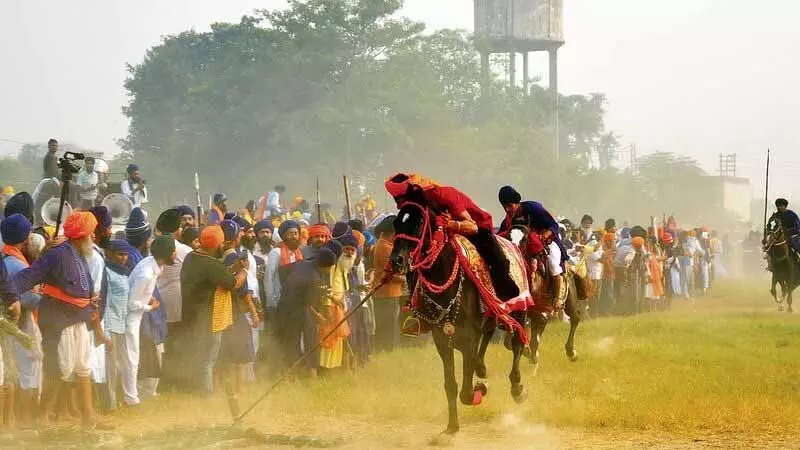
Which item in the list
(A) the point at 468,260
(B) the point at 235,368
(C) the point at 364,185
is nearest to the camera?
(A) the point at 468,260

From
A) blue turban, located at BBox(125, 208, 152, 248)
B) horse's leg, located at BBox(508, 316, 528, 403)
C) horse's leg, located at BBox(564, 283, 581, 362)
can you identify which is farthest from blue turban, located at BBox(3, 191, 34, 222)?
horse's leg, located at BBox(564, 283, 581, 362)

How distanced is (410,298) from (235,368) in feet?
11.0

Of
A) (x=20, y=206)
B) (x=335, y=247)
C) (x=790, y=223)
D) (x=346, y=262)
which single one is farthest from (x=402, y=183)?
(x=790, y=223)

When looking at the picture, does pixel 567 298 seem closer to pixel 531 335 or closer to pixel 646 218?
pixel 531 335

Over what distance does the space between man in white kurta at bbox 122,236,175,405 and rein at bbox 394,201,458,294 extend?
3609 mm

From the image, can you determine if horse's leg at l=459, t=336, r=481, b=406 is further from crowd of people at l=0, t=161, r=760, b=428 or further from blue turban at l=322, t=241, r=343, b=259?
blue turban at l=322, t=241, r=343, b=259

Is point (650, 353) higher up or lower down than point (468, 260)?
lower down

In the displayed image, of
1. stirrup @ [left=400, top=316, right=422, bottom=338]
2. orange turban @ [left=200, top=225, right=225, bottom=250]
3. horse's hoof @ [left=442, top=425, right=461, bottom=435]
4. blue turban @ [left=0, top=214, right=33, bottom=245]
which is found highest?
blue turban @ [left=0, top=214, right=33, bottom=245]

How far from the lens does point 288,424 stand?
44.3 ft

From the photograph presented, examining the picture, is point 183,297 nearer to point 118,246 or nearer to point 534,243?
point 118,246

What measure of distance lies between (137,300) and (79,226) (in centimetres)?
160

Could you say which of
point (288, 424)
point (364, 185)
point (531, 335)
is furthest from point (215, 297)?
point (364, 185)

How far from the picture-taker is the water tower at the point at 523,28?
308ft

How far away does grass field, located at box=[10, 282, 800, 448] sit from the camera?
12461mm
